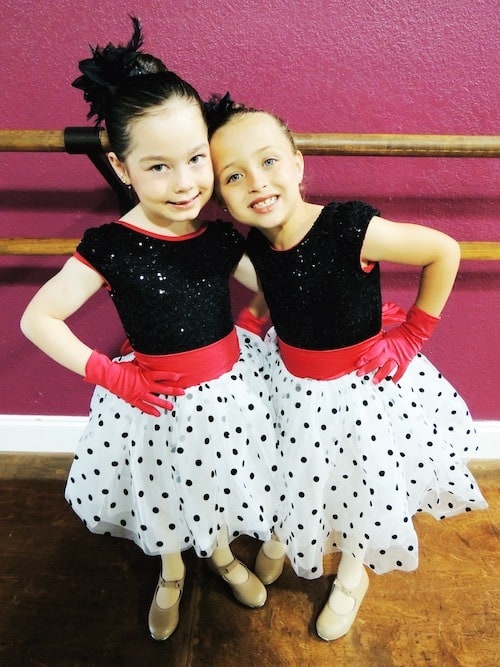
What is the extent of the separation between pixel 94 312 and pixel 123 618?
2.26 ft

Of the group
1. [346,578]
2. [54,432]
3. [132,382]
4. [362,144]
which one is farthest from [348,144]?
[54,432]

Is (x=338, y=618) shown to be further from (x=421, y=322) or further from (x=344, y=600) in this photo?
(x=421, y=322)

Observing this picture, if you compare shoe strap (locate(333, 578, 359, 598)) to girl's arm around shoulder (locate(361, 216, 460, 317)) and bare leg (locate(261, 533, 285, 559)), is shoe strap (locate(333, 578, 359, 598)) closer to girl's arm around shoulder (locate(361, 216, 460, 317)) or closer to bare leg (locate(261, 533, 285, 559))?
bare leg (locate(261, 533, 285, 559))

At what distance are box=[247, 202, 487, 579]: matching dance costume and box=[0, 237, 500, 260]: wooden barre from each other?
9.6 inches

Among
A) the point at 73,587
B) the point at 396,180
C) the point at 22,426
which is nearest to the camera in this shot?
the point at 396,180

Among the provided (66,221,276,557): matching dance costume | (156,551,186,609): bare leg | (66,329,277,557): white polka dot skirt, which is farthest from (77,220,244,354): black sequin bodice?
(156,551,186,609): bare leg

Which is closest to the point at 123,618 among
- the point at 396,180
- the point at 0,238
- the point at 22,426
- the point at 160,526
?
the point at 160,526

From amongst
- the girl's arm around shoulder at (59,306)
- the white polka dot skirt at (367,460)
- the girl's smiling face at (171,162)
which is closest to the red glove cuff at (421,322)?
the white polka dot skirt at (367,460)

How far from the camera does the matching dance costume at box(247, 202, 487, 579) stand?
0.81m

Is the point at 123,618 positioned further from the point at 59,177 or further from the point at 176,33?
the point at 176,33

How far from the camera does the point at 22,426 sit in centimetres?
140

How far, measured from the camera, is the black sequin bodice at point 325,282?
0.77m

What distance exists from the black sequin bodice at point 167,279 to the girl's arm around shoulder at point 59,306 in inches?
0.9

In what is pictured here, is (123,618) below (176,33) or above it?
below
